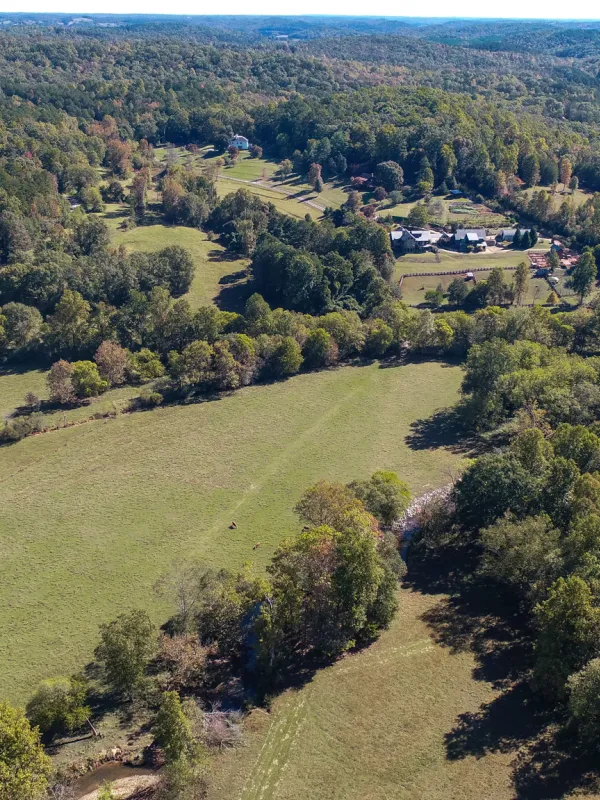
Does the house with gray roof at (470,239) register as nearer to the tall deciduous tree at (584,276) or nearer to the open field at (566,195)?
the tall deciduous tree at (584,276)

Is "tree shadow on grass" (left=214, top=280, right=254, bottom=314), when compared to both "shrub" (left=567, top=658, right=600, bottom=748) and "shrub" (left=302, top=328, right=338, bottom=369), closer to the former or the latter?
"shrub" (left=302, top=328, right=338, bottom=369)

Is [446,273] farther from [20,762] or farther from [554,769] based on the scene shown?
[20,762]

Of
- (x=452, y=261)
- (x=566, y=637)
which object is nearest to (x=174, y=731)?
(x=566, y=637)

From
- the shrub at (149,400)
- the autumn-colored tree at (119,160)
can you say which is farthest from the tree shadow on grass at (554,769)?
the autumn-colored tree at (119,160)

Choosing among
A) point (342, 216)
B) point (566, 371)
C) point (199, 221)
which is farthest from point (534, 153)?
point (566, 371)

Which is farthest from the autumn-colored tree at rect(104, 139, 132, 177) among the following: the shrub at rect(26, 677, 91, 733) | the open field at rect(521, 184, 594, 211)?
the shrub at rect(26, 677, 91, 733)

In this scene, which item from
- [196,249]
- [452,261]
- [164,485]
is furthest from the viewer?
[196,249]

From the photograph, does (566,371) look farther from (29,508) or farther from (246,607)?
(29,508)
